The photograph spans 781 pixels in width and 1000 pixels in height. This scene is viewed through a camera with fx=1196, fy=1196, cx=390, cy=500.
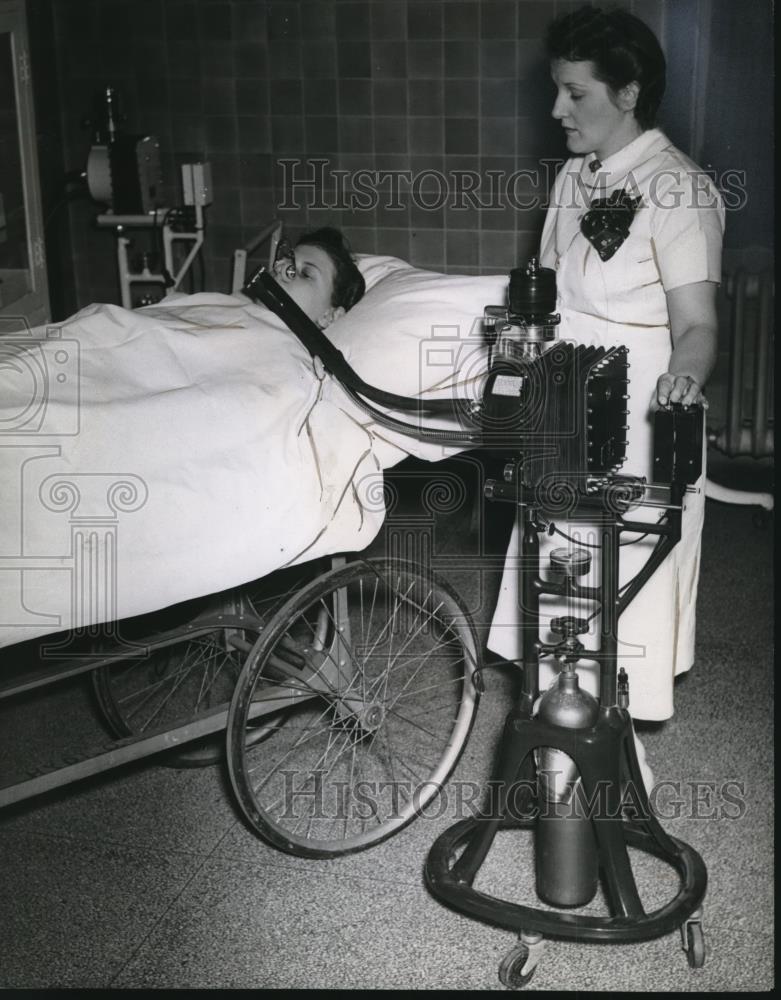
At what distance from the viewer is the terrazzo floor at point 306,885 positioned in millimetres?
1935

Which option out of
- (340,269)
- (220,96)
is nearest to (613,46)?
(340,269)

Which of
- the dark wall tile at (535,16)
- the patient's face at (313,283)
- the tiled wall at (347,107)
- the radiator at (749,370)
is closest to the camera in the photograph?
the patient's face at (313,283)

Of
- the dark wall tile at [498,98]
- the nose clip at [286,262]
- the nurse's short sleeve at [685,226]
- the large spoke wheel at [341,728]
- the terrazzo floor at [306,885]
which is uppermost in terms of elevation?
the dark wall tile at [498,98]

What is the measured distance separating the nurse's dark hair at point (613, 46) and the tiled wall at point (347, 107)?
1650 mm

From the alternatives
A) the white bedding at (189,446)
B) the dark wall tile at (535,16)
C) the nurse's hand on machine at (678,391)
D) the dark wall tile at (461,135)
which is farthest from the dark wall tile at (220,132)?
the nurse's hand on machine at (678,391)

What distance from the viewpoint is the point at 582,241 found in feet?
6.76

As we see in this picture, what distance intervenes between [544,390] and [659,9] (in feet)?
7.23

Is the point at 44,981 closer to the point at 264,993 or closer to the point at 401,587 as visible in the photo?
the point at 264,993

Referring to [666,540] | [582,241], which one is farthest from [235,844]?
[582,241]

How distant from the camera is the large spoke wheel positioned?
2.05 metres

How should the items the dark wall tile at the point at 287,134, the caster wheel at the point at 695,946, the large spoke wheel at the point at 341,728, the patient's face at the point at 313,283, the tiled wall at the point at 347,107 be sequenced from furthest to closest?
the dark wall tile at the point at 287,134, the tiled wall at the point at 347,107, the patient's face at the point at 313,283, the large spoke wheel at the point at 341,728, the caster wheel at the point at 695,946

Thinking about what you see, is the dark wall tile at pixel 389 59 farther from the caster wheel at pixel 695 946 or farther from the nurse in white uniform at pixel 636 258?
the caster wheel at pixel 695 946

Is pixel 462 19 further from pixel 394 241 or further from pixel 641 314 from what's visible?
pixel 641 314

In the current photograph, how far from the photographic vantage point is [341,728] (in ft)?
7.70
